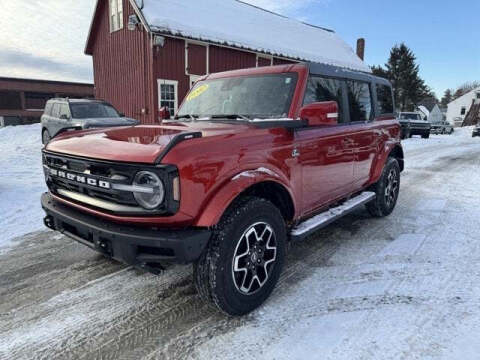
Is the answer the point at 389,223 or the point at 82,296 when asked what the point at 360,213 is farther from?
the point at 82,296

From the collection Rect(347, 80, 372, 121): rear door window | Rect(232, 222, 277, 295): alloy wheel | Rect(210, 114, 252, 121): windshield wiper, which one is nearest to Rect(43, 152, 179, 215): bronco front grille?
Rect(232, 222, 277, 295): alloy wheel

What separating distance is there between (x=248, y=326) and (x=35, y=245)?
284 cm

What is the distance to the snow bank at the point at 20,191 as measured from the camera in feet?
15.1

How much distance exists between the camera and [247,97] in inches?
140

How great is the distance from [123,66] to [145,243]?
16141 mm

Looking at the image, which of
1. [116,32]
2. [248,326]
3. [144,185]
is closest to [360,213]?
[248,326]

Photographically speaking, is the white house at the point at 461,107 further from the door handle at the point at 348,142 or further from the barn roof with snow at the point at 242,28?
the door handle at the point at 348,142

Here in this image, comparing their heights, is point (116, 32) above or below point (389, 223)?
above

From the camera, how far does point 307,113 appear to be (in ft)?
10.0

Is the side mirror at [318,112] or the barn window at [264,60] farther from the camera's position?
the barn window at [264,60]

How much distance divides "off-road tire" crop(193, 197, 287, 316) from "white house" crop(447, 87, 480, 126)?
6675cm

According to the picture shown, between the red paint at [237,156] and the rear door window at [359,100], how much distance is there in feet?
0.54

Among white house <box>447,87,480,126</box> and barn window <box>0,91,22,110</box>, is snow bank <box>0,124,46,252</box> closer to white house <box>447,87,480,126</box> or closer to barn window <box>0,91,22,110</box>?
barn window <box>0,91,22,110</box>

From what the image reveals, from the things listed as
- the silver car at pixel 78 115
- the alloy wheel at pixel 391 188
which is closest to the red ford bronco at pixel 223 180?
the alloy wheel at pixel 391 188
